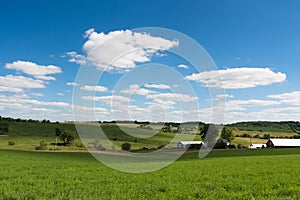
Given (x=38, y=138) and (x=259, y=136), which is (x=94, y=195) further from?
(x=259, y=136)

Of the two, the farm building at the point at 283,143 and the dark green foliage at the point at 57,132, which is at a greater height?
the dark green foliage at the point at 57,132

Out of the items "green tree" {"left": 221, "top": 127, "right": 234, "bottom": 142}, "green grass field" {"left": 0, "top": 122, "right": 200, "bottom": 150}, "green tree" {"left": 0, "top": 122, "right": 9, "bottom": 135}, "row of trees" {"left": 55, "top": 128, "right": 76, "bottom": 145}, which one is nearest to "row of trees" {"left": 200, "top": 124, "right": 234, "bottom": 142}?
"green tree" {"left": 221, "top": 127, "right": 234, "bottom": 142}

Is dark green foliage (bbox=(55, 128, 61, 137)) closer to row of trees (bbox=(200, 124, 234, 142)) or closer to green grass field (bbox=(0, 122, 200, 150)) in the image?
green grass field (bbox=(0, 122, 200, 150))

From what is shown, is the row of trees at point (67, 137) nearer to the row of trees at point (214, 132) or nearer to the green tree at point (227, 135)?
the row of trees at point (214, 132)

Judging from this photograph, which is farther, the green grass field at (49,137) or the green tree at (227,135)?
the green tree at (227,135)

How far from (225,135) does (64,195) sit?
388ft

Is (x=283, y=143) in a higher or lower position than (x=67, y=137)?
lower

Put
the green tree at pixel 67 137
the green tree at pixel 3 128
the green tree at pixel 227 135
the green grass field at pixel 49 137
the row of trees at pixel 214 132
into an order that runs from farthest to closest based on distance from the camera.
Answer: the green tree at pixel 3 128
the green tree at pixel 227 135
the row of trees at pixel 214 132
the green tree at pixel 67 137
the green grass field at pixel 49 137

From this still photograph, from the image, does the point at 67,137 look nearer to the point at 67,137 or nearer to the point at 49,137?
the point at 67,137

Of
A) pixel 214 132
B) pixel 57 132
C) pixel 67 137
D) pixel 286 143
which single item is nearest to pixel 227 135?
pixel 214 132

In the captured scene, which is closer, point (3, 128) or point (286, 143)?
point (286, 143)

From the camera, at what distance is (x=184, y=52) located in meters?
23.8

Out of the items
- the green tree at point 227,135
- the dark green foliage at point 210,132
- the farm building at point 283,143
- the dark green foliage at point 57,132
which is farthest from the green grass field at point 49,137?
the farm building at point 283,143

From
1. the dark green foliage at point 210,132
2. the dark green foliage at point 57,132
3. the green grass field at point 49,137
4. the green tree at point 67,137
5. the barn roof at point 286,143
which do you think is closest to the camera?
the green grass field at point 49,137
